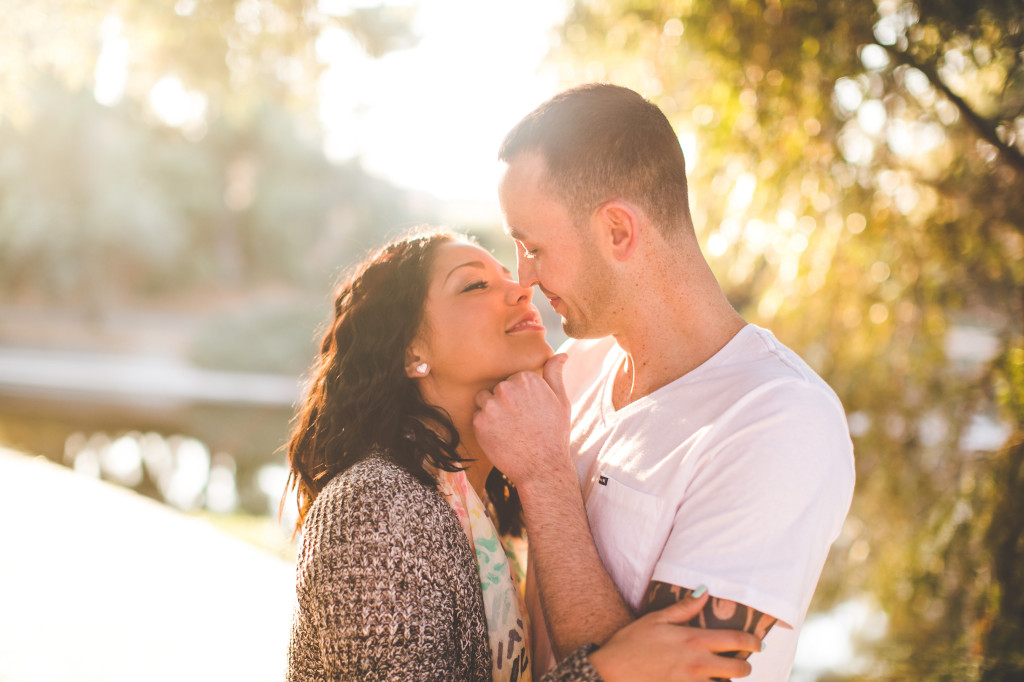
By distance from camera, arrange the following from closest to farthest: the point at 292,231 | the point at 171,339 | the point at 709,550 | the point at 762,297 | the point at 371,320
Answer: the point at 709,550 → the point at 371,320 → the point at 762,297 → the point at 171,339 → the point at 292,231

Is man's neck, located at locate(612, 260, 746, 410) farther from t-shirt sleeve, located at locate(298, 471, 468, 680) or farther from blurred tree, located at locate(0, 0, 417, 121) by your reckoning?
blurred tree, located at locate(0, 0, 417, 121)

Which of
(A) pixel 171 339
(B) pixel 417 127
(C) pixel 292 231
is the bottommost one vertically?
(A) pixel 171 339

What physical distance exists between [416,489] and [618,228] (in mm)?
797

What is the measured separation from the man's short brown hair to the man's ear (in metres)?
0.02

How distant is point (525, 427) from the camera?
1838mm

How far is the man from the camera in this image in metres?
1.44

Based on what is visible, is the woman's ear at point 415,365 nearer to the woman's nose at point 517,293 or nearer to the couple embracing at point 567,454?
the couple embracing at point 567,454

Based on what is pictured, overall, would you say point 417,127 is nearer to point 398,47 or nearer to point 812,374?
point 398,47

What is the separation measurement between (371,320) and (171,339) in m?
20.1

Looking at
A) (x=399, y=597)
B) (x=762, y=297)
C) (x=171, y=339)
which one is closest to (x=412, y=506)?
(x=399, y=597)

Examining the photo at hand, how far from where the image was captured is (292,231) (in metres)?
24.4

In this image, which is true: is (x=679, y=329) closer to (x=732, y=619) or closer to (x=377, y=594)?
(x=732, y=619)

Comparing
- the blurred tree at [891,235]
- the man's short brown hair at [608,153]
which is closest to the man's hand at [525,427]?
the man's short brown hair at [608,153]

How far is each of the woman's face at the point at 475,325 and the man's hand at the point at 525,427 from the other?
4.5 inches
